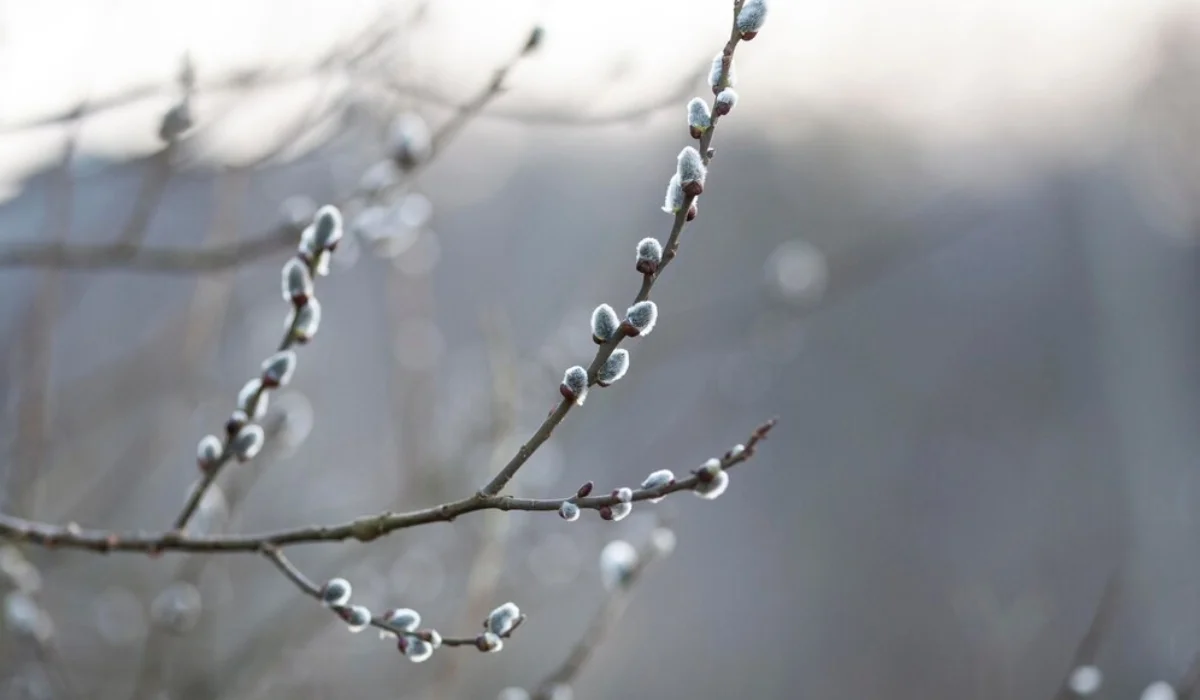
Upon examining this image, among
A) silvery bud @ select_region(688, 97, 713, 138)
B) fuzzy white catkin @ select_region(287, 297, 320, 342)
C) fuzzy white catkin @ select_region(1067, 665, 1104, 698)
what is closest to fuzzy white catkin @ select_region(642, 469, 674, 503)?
silvery bud @ select_region(688, 97, 713, 138)

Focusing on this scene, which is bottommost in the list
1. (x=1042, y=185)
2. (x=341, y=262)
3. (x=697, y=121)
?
(x=1042, y=185)

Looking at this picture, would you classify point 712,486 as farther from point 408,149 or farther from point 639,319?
point 408,149

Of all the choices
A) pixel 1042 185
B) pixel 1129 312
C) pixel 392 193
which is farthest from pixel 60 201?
pixel 1042 185

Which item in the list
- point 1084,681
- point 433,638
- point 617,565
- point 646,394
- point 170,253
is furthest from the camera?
point 646,394

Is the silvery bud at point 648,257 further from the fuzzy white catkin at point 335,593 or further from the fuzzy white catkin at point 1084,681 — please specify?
the fuzzy white catkin at point 1084,681

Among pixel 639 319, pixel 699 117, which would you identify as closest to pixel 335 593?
pixel 639 319

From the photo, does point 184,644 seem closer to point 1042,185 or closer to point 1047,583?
point 1047,583
